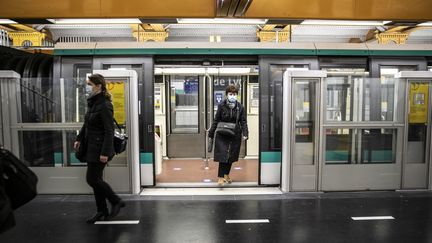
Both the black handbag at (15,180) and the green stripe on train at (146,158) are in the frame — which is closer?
the black handbag at (15,180)

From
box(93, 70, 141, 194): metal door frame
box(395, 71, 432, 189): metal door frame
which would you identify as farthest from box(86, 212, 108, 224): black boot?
box(395, 71, 432, 189): metal door frame

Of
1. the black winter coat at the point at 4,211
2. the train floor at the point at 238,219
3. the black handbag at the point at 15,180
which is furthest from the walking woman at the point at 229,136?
the black winter coat at the point at 4,211

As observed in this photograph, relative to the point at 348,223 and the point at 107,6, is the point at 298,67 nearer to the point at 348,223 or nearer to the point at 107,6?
the point at 348,223

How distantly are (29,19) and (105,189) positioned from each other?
1929 millimetres

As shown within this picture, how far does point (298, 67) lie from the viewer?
5.49 m

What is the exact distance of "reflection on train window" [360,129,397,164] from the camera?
5.39 meters

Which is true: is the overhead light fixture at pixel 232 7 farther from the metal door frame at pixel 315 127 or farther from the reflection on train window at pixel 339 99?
the reflection on train window at pixel 339 99

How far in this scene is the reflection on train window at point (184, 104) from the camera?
775 centimetres

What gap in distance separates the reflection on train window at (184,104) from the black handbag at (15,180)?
5680 mm

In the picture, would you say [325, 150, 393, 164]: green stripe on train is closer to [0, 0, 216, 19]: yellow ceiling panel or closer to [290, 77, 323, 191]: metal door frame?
[290, 77, 323, 191]: metal door frame

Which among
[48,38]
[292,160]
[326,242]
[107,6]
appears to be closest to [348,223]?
[326,242]

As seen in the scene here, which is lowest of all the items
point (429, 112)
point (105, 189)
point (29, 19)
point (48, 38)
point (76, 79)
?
point (105, 189)

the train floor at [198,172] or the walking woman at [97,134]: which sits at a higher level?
the walking woman at [97,134]

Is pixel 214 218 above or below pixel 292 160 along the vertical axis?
below
